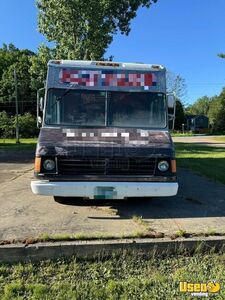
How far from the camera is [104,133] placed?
25.9 ft

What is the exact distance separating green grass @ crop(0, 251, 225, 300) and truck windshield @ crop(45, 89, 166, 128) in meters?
3.25

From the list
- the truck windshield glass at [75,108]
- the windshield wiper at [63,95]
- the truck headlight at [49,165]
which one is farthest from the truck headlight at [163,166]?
the windshield wiper at [63,95]

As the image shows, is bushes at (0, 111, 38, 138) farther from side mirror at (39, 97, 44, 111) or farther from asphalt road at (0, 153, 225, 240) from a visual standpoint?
side mirror at (39, 97, 44, 111)

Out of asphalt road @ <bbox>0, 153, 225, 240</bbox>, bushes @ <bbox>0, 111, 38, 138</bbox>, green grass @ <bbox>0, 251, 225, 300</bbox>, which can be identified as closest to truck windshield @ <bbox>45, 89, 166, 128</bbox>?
asphalt road @ <bbox>0, 153, 225, 240</bbox>

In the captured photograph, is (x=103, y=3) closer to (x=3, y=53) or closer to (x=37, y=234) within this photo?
(x=37, y=234)

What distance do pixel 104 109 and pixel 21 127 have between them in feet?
165

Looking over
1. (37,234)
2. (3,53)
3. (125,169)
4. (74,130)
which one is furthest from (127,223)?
(3,53)

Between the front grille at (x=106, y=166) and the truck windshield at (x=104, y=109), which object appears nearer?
the front grille at (x=106, y=166)

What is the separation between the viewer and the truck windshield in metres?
8.25

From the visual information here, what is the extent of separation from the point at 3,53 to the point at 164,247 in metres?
74.5

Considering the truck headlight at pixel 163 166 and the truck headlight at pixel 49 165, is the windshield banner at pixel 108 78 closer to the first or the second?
the truck headlight at pixel 163 166

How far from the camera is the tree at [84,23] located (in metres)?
30.5

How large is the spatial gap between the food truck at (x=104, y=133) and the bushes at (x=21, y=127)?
162ft

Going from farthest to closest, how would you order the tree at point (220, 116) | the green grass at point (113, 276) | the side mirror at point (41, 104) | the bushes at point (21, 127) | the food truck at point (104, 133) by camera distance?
the tree at point (220, 116)
the bushes at point (21, 127)
the side mirror at point (41, 104)
the food truck at point (104, 133)
the green grass at point (113, 276)
